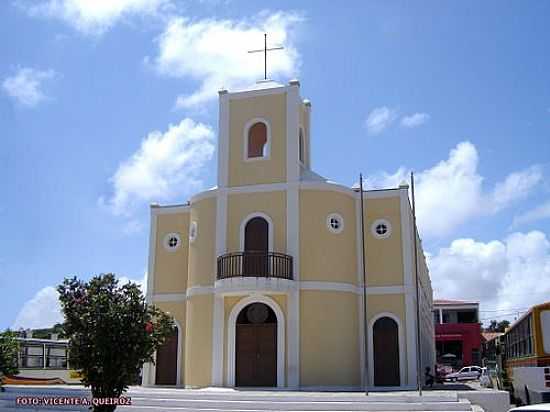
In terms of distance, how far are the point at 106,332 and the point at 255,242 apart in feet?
32.8

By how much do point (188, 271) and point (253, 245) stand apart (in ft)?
9.47

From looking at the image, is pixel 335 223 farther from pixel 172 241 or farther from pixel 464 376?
pixel 464 376

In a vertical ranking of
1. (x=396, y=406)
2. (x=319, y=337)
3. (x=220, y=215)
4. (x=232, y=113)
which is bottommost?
(x=396, y=406)

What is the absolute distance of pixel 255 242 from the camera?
2262 centimetres

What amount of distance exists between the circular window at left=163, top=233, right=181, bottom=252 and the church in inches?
32.7

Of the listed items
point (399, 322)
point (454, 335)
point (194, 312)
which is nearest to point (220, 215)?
point (194, 312)

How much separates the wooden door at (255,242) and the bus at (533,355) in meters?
8.15

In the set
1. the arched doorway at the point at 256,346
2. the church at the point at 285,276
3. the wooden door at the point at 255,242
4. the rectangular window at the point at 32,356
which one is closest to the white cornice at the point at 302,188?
the church at the point at 285,276

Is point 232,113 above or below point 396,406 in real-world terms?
above

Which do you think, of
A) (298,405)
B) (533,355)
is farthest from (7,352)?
(533,355)

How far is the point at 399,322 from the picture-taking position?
22438mm

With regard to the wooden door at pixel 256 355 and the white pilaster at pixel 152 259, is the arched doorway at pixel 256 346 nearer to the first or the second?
the wooden door at pixel 256 355

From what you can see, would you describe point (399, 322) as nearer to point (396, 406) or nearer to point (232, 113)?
point (396, 406)

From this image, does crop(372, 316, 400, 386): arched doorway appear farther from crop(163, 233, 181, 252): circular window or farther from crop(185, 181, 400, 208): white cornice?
crop(163, 233, 181, 252): circular window
